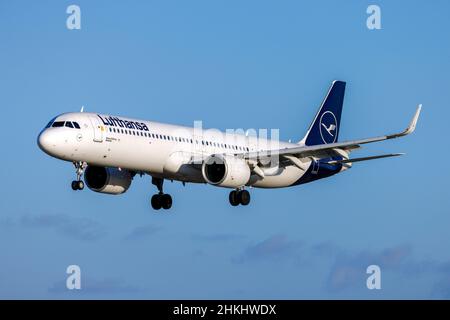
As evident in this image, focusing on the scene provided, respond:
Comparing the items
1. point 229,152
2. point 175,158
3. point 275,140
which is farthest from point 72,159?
point 275,140

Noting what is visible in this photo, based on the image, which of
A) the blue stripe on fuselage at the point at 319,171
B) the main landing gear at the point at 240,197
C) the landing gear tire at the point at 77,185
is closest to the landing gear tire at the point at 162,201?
the main landing gear at the point at 240,197

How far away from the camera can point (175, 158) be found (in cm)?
6800

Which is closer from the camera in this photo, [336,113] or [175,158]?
[175,158]

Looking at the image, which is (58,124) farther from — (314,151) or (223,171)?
(314,151)

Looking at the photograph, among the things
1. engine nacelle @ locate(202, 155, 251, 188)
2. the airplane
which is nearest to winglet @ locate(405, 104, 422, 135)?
the airplane

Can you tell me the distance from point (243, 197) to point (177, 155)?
16.8ft

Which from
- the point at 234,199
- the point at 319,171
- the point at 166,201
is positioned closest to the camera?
the point at 234,199

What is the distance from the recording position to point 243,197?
70.4 metres

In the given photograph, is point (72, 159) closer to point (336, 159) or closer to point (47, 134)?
point (47, 134)

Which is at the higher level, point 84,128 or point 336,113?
point 336,113

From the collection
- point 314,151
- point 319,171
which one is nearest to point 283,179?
point 319,171

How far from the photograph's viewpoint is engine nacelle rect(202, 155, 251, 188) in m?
68.8

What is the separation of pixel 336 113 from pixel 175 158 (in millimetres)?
20417
